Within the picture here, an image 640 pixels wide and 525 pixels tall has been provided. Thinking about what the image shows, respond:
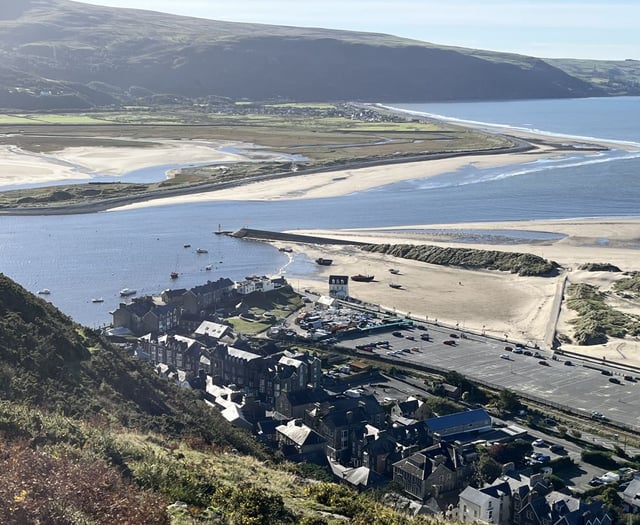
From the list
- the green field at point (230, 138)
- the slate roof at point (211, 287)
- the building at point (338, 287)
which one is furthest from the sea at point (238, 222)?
the green field at point (230, 138)

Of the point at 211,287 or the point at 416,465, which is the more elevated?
the point at 416,465

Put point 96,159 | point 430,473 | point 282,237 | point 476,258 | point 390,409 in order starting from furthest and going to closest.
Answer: point 96,159, point 282,237, point 476,258, point 390,409, point 430,473

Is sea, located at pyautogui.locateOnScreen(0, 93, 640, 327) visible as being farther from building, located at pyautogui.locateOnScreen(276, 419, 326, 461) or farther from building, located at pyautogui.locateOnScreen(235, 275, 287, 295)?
building, located at pyautogui.locateOnScreen(276, 419, 326, 461)

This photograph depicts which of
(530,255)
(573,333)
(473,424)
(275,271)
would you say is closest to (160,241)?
→ (275,271)

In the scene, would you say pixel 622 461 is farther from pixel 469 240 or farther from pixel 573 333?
pixel 469 240

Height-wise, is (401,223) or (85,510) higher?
(85,510)

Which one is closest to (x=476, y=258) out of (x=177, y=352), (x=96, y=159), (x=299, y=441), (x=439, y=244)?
(x=439, y=244)

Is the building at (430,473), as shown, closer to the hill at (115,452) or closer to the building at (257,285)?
the hill at (115,452)

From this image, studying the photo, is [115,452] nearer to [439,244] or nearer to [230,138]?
[439,244]
